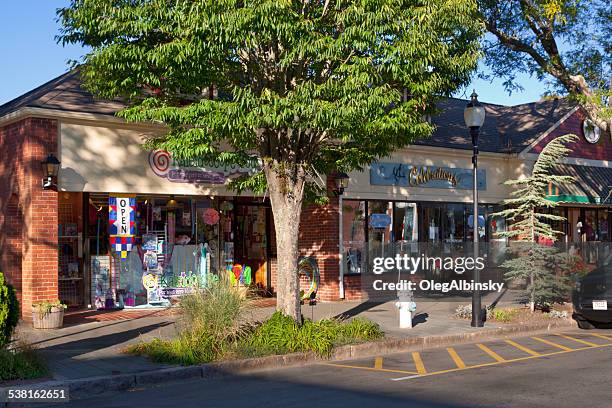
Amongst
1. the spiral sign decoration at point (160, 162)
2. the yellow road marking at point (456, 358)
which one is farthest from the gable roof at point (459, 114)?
the yellow road marking at point (456, 358)

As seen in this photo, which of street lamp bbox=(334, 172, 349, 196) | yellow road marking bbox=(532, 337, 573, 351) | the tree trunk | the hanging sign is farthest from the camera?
street lamp bbox=(334, 172, 349, 196)

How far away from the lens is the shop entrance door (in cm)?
1909

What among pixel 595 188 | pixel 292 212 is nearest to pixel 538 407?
pixel 292 212

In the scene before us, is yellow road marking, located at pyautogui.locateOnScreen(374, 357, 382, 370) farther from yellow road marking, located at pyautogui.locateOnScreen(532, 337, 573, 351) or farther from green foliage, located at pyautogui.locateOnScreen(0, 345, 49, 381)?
green foliage, located at pyautogui.locateOnScreen(0, 345, 49, 381)

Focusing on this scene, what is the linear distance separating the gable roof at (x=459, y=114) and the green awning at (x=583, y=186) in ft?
5.50

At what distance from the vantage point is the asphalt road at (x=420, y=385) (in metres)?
8.38

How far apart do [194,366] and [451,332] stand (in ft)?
18.9

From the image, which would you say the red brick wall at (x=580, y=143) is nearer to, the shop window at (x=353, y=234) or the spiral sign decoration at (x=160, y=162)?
the shop window at (x=353, y=234)

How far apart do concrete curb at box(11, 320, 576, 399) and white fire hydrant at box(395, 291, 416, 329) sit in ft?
3.42

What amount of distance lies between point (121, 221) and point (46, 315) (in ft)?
9.99

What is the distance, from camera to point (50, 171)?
14.0m

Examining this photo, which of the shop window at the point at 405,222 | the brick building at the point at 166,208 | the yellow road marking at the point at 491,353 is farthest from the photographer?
the shop window at the point at 405,222

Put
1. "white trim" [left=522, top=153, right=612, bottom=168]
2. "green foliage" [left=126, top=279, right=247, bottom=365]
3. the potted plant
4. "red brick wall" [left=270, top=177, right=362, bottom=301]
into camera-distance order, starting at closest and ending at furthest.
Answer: "green foliage" [left=126, top=279, right=247, bottom=365], the potted plant, "red brick wall" [left=270, top=177, right=362, bottom=301], "white trim" [left=522, top=153, right=612, bottom=168]

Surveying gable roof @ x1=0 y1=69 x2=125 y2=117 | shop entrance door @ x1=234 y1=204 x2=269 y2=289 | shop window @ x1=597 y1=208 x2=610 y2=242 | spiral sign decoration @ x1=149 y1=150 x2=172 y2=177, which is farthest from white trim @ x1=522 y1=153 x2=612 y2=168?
gable roof @ x1=0 y1=69 x2=125 y2=117
